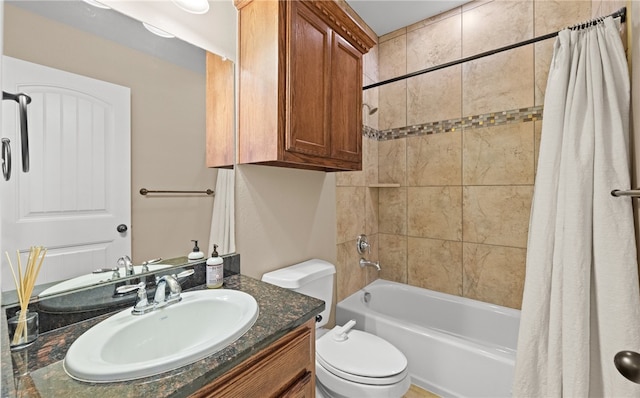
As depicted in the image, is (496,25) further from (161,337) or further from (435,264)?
(161,337)

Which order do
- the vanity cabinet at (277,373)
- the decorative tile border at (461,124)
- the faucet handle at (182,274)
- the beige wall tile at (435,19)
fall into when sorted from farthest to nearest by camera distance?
the beige wall tile at (435,19)
the decorative tile border at (461,124)
the faucet handle at (182,274)
the vanity cabinet at (277,373)

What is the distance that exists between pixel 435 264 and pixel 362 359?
121 centimetres

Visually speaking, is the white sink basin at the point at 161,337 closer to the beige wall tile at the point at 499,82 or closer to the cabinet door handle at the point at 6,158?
the cabinet door handle at the point at 6,158

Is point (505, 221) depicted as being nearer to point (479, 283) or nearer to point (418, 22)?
point (479, 283)

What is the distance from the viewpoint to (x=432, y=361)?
1.64m

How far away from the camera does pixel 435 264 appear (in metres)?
2.29

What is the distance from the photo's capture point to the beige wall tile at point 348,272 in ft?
6.85

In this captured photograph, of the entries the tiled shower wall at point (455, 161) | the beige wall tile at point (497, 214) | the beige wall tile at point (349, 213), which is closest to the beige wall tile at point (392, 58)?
the tiled shower wall at point (455, 161)

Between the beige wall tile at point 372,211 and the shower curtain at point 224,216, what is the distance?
1.34 m

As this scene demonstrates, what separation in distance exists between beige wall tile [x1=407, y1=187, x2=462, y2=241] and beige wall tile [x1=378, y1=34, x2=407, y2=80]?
105cm

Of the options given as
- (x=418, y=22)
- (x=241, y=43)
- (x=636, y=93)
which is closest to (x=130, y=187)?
(x=241, y=43)

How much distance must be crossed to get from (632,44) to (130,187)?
6.68ft

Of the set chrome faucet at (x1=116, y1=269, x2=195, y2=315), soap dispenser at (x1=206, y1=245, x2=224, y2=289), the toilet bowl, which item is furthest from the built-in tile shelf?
chrome faucet at (x1=116, y1=269, x2=195, y2=315)

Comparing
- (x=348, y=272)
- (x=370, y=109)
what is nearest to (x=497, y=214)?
(x=348, y=272)
